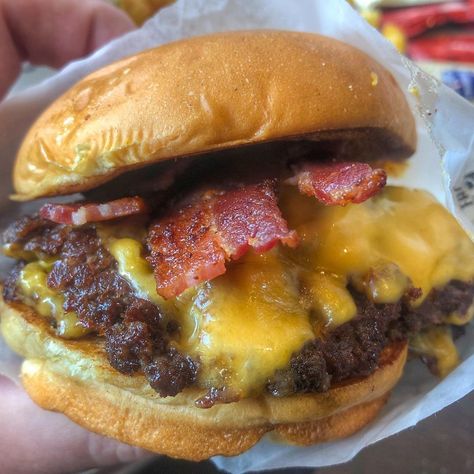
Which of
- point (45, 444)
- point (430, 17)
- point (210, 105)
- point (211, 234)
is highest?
point (210, 105)

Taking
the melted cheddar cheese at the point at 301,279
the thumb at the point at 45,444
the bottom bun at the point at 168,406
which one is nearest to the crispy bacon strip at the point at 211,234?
the melted cheddar cheese at the point at 301,279

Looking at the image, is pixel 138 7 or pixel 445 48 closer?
pixel 138 7

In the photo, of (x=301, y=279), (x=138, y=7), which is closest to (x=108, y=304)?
(x=301, y=279)

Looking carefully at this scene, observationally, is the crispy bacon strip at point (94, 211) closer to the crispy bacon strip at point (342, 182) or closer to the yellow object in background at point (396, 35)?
the crispy bacon strip at point (342, 182)

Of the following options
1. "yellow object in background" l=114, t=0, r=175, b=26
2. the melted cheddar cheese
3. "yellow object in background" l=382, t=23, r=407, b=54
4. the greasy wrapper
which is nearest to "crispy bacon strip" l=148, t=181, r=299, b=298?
the melted cheddar cheese

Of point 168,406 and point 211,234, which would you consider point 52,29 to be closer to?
point 211,234

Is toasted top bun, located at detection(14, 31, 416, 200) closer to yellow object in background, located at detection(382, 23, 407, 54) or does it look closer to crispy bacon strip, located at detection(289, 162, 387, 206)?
crispy bacon strip, located at detection(289, 162, 387, 206)

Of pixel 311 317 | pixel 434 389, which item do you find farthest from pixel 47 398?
pixel 434 389

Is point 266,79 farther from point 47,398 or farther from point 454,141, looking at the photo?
point 47,398
